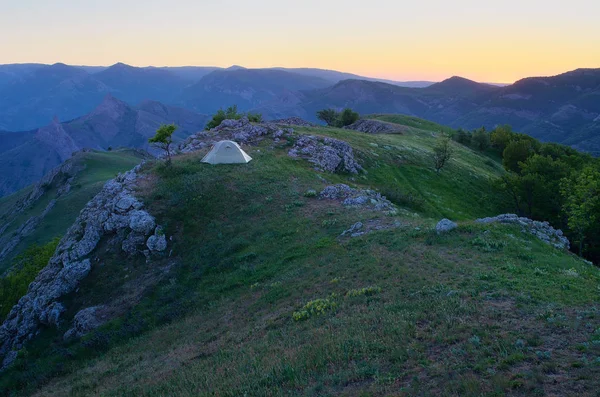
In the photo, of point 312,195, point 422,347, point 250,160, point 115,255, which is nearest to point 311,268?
point 422,347

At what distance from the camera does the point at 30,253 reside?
185 ft

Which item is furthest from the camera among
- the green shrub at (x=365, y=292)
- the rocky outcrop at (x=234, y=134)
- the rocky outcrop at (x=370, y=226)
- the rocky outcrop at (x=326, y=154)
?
the rocky outcrop at (x=234, y=134)

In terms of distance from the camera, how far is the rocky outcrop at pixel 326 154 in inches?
1922

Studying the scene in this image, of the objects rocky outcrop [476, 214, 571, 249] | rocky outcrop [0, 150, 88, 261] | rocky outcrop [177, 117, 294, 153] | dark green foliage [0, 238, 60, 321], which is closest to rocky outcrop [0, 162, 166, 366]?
dark green foliage [0, 238, 60, 321]

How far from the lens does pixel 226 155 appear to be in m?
44.6

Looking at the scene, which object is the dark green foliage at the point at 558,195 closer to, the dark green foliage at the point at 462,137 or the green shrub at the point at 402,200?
the green shrub at the point at 402,200

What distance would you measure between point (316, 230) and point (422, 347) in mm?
16764

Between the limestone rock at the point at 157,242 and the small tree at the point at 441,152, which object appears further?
the small tree at the point at 441,152

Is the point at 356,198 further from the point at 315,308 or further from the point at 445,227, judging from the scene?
the point at 315,308

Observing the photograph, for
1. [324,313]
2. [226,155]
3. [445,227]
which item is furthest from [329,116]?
[324,313]

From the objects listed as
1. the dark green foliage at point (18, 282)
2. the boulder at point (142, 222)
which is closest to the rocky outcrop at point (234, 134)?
the boulder at point (142, 222)

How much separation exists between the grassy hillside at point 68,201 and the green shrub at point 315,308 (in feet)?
273

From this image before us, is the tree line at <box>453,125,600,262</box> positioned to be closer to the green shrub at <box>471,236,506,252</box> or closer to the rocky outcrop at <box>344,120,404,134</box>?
the green shrub at <box>471,236,506,252</box>

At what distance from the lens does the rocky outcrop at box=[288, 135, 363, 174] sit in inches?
1922
